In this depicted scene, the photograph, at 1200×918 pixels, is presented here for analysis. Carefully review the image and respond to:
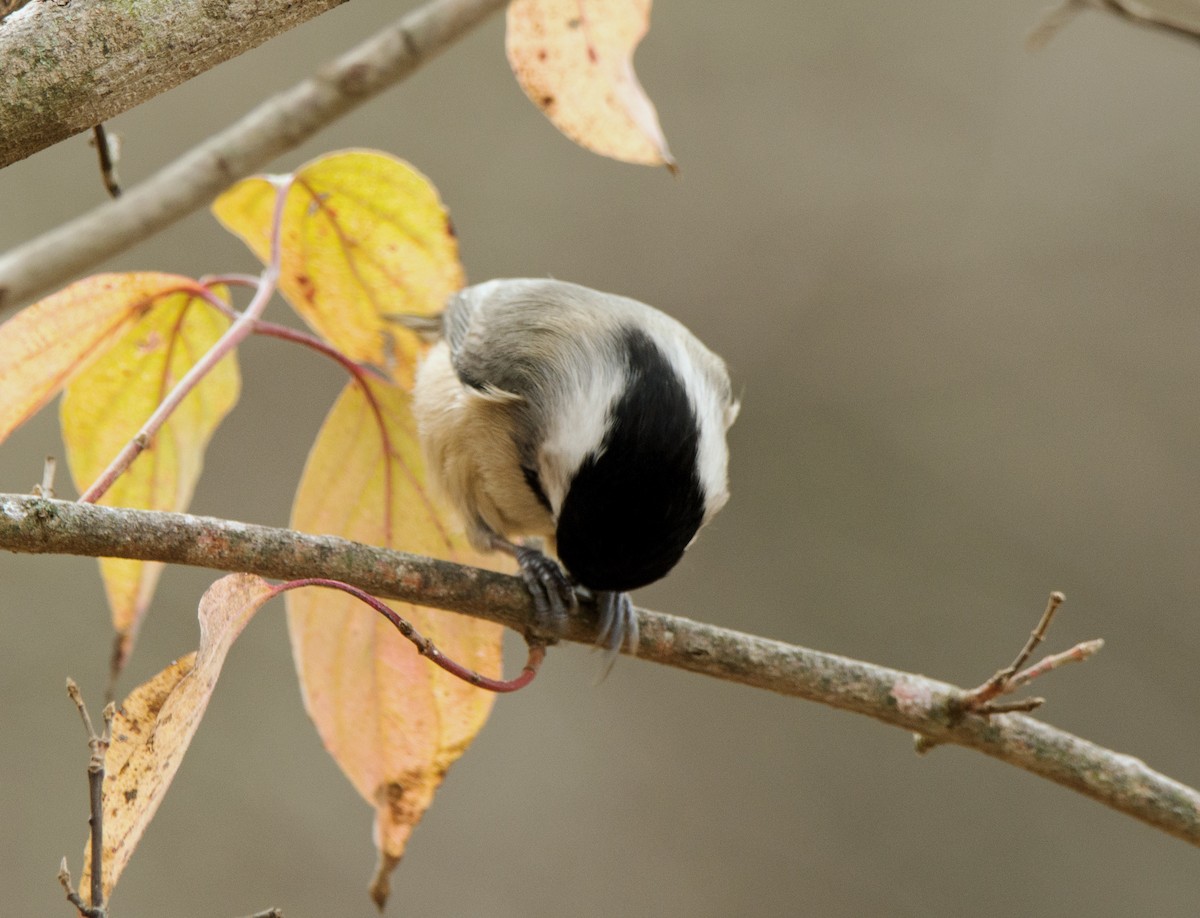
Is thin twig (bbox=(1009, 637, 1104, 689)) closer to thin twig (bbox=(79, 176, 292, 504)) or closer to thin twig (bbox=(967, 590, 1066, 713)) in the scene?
thin twig (bbox=(967, 590, 1066, 713))

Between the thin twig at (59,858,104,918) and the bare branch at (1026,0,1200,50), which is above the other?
the bare branch at (1026,0,1200,50)

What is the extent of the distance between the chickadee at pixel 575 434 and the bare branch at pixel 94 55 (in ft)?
1.91

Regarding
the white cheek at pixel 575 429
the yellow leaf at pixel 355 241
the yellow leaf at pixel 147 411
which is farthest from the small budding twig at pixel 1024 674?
the yellow leaf at pixel 147 411

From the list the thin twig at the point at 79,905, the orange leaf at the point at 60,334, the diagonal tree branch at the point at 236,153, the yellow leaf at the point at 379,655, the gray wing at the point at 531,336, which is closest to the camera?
the thin twig at the point at 79,905

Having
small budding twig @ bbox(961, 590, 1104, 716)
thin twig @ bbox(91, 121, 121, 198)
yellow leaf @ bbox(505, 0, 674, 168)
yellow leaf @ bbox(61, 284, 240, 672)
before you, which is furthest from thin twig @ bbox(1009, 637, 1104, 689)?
thin twig @ bbox(91, 121, 121, 198)

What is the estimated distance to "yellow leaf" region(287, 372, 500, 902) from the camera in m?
1.19

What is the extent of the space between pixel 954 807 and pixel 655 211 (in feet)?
5.42

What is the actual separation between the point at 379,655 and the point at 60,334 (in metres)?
0.43

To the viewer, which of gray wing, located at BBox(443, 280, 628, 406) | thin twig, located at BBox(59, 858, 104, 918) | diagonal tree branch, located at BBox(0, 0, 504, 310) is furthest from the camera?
gray wing, located at BBox(443, 280, 628, 406)

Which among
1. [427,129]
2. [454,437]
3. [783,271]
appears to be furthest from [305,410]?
[454,437]

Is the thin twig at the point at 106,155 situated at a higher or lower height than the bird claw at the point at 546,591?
higher

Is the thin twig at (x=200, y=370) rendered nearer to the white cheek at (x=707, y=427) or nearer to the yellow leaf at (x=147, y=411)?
the yellow leaf at (x=147, y=411)

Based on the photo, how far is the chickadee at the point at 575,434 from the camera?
1232mm

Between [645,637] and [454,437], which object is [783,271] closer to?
[454,437]
